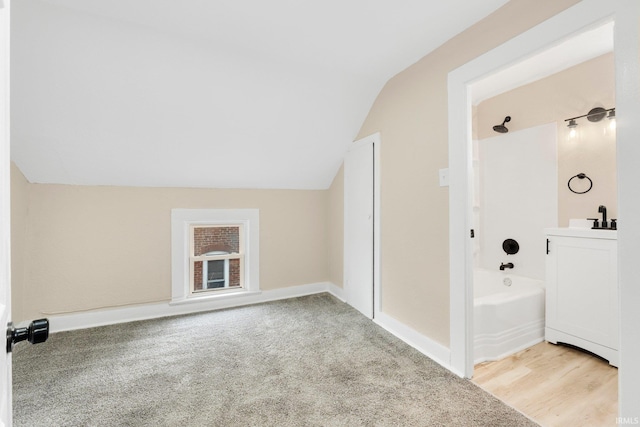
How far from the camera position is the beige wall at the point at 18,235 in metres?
2.29

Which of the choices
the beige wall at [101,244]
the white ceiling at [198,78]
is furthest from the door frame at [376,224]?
the beige wall at [101,244]

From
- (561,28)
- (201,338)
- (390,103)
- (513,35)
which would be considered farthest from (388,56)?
(201,338)

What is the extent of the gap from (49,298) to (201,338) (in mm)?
1499

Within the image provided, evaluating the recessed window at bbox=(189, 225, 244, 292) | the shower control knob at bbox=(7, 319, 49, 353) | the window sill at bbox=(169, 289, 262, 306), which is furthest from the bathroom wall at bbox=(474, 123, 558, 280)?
the shower control knob at bbox=(7, 319, 49, 353)

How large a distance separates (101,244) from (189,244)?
0.79 m

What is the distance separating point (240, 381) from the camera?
1.83 metres

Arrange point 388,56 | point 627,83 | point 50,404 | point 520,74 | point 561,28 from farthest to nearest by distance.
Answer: point 520,74
point 388,56
point 50,404
point 561,28
point 627,83

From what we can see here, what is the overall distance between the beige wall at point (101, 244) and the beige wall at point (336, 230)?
2.76 ft

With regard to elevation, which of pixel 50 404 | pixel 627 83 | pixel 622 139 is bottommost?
pixel 50 404

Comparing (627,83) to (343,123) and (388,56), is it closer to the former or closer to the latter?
(388,56)

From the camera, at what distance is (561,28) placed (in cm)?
139

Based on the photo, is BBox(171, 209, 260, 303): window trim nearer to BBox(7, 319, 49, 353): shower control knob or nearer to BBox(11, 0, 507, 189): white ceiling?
BBox(11, 0, 507, 189): white ceiling

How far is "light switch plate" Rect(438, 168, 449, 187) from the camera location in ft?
6.51

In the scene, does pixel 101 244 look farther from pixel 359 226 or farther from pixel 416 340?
pixel 416 340
